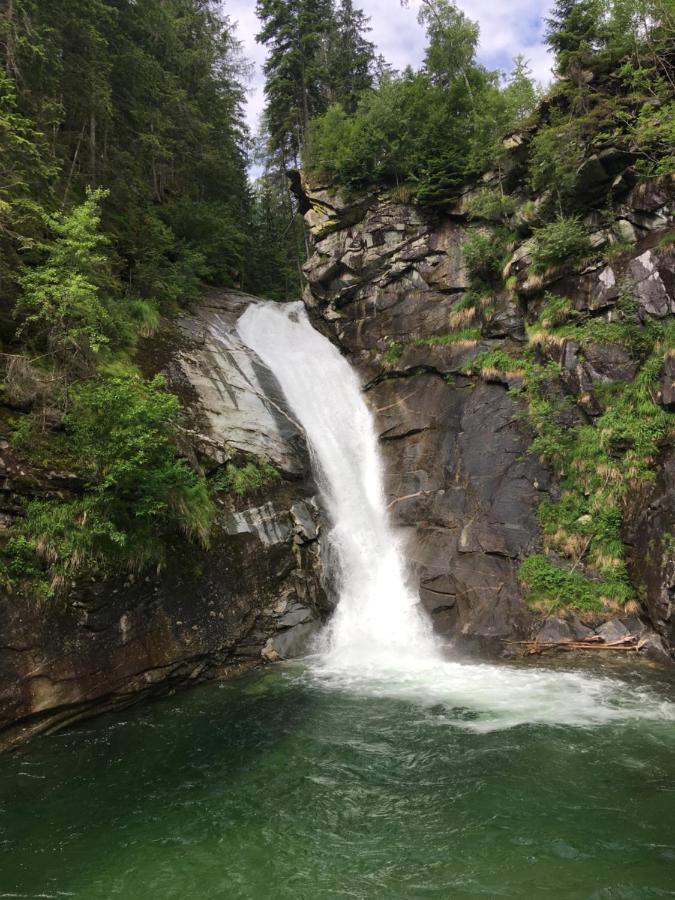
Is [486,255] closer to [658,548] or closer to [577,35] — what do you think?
[577,35]

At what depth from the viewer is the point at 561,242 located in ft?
44.6

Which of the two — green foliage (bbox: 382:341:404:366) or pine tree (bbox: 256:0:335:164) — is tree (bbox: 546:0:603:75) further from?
pine tree (bbox: 256:0:335:164)

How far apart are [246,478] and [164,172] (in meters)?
20.0

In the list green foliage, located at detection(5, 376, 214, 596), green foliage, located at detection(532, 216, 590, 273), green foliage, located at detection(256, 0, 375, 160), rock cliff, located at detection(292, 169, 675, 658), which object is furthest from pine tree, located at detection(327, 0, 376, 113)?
green foliage, located at detection(5, 376, 214, 596)

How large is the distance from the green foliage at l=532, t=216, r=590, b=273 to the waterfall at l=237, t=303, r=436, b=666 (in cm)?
703

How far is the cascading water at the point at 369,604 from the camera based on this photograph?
26.1 ft

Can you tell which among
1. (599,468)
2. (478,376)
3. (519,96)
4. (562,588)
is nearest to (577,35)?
(519,96)

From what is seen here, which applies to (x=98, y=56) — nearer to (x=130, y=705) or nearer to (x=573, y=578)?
(x=130, y=705)

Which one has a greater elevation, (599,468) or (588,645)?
(599,468)

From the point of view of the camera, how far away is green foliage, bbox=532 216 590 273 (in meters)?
13.5

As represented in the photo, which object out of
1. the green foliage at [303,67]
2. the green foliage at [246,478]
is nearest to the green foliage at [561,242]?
the green foliage at [246,478]

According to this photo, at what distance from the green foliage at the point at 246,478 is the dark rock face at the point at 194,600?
10.0 inches

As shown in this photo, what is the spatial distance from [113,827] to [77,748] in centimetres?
235

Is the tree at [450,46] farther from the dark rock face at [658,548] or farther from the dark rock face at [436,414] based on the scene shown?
the dark rock face at [658,548]
